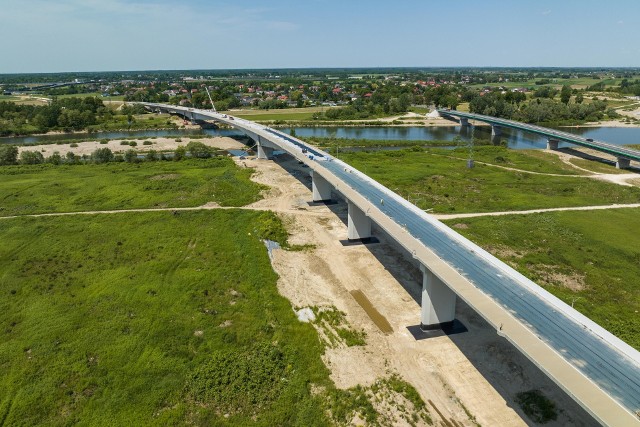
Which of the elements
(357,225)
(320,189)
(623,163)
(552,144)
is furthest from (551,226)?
(552,144)

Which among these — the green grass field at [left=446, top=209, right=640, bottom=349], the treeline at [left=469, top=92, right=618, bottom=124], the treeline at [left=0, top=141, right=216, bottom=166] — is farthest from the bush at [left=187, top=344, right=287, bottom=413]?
the treeline at [left=469, top=92, right=618, bottom=124]

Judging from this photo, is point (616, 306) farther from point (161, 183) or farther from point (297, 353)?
point (161, 183)

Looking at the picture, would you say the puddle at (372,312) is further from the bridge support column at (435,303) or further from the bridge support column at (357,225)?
the bridge support column at (357,225)

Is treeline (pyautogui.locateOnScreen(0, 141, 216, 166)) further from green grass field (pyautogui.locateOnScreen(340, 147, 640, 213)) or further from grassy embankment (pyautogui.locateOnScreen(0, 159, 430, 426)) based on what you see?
grassy embankment (pyautogui.locateOnScreen(0, 159, 430, 426))

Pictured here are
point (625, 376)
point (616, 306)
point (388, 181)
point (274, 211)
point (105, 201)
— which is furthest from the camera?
point (388, 181)

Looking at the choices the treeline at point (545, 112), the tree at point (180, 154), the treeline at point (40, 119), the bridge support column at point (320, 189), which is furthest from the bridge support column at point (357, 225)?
the treeline at point (40, 119)

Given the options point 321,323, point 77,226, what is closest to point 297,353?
point 321,323
